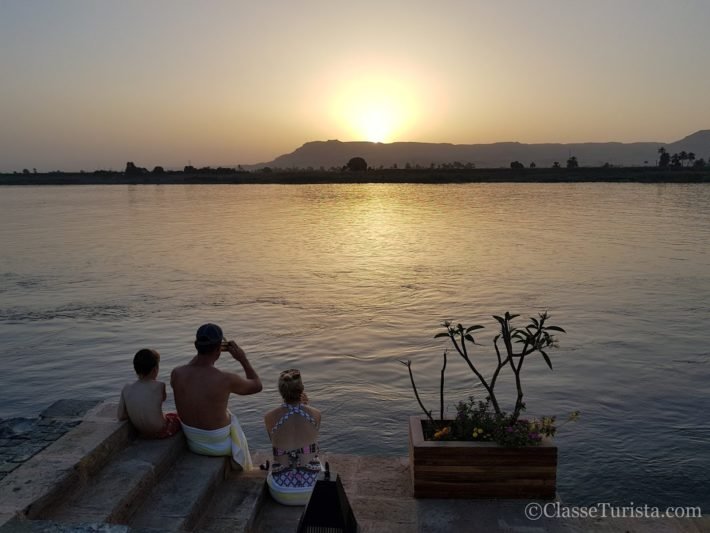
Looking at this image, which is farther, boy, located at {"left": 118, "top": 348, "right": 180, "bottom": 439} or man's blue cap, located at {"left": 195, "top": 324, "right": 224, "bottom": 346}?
boy, located at {"left": 118, "top": 348, "right": 180, "bottom": 439}

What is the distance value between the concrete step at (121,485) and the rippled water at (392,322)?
2920mm

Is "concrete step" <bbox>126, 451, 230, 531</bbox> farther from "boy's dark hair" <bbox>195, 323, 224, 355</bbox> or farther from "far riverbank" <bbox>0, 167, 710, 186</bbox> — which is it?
"far riverbank" <bbox>0, 167, 710, 186</bbox>

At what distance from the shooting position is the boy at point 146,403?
5.54 metres

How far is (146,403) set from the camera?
218 inches

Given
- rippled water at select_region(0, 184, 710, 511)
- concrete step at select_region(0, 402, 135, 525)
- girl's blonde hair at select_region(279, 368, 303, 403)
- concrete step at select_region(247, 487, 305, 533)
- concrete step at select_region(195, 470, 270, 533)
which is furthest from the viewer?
rippled water at select_region(0, 184, 710, 511)

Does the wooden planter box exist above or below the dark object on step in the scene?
below

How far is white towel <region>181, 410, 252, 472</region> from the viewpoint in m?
5.66

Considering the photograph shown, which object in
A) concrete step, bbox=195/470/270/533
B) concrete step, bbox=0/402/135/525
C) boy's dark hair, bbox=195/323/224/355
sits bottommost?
concrete step, bbox=195/470/270/533

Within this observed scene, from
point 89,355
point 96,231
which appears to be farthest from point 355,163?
point 89,355

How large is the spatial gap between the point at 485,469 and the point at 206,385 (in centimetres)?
252

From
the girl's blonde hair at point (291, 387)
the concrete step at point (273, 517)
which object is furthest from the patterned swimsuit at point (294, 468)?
the concrete step at point (273, 517)

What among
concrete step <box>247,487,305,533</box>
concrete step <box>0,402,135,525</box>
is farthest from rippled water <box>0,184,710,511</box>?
concrete step <box>0,402,135,525</box>

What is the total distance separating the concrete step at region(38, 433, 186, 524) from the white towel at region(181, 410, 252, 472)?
12 cm

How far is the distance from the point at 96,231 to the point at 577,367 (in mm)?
33149
